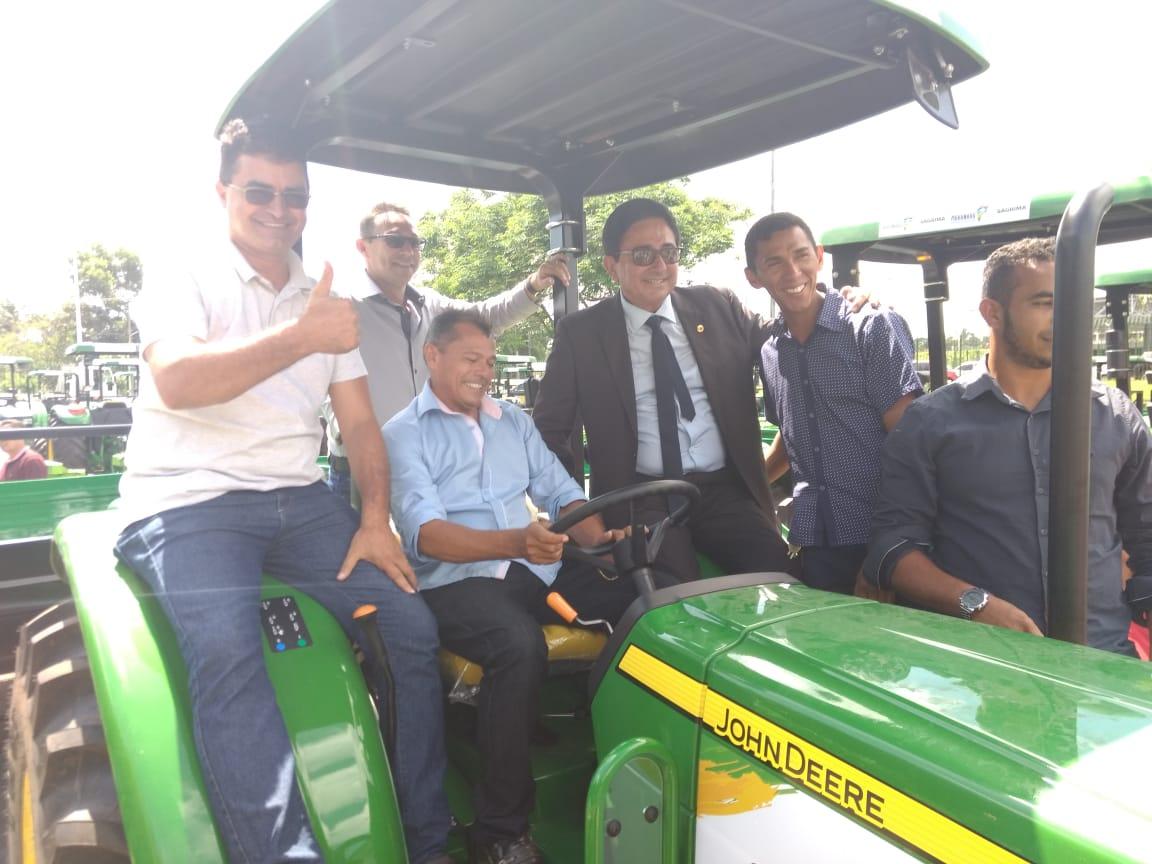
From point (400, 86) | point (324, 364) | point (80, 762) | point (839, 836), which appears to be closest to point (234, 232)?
point (324, 364)

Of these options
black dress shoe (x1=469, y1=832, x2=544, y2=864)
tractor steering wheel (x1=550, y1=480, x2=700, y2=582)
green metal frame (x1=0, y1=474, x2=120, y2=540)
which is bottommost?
black dress shoe (x1=469, y1=832, x2=544, y2=864)

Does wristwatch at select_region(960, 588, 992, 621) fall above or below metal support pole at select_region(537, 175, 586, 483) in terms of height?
below

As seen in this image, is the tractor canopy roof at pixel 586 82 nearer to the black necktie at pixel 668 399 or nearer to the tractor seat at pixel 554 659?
the black necktie at pixel 668 399

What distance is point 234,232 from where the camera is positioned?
6.94 feet

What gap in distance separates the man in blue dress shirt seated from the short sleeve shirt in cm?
39

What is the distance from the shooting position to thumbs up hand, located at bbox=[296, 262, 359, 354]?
179 cm

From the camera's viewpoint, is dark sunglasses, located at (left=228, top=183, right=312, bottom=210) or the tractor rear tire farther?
dark sunglasses, located at (left=228, top=183, right=312, bottom=210)

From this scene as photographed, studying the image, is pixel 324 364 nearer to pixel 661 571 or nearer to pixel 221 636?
pixel 221 636

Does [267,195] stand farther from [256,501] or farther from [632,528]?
[632,528]

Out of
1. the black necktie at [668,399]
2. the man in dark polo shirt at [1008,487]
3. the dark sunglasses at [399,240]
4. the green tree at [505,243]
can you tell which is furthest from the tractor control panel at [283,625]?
the green tree at [505,243]

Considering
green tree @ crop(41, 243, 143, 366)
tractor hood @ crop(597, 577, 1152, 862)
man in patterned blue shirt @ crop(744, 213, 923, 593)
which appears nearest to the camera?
tractor hood @ crop(597, 577, 1152, 862)

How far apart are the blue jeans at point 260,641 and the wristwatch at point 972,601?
3.93 ft

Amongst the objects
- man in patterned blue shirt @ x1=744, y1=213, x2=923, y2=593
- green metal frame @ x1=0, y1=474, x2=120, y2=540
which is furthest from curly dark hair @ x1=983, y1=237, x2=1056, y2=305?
green metal frame @ x1=0, y1=474, x2=120, y2=540

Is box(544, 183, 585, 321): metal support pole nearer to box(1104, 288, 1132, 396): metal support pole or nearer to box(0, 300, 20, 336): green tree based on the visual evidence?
box(1104, 288, 1132, 396): metal support pole
